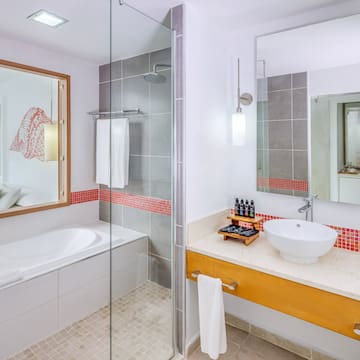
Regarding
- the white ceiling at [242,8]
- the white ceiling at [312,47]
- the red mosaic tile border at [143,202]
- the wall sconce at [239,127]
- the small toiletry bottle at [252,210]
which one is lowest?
the small toiletry bottle at [252,210]

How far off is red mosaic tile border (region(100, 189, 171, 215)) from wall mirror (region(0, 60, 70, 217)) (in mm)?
1479

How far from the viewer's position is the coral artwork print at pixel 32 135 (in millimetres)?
2826

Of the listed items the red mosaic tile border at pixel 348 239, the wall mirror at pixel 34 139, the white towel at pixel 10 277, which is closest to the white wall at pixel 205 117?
the red mosaic tile border at pixel 348 239

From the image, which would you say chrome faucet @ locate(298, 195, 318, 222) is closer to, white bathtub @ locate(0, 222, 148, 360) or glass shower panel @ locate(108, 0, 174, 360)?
glass shower panel @ locate(108, 0, 174, 360)

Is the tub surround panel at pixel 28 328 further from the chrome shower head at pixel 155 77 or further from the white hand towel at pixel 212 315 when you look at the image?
the chrome shower head at pixel 155 77

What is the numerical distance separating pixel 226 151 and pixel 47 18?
1674 millimetres

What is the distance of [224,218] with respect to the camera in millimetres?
2240

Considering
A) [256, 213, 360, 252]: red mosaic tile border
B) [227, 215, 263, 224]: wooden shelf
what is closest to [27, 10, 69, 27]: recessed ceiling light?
[227, 215, 263, 224]: wooden shelf

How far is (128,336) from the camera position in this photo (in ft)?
5.65

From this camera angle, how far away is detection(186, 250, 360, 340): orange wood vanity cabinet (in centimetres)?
129

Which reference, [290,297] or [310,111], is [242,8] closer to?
[310,111]

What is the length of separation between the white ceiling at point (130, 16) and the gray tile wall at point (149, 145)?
99 mm

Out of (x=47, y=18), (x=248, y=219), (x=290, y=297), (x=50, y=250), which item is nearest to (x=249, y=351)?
(x=290, y=297)

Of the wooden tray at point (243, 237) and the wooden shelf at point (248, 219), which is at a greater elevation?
the wooden shelf at point (248, 219)
